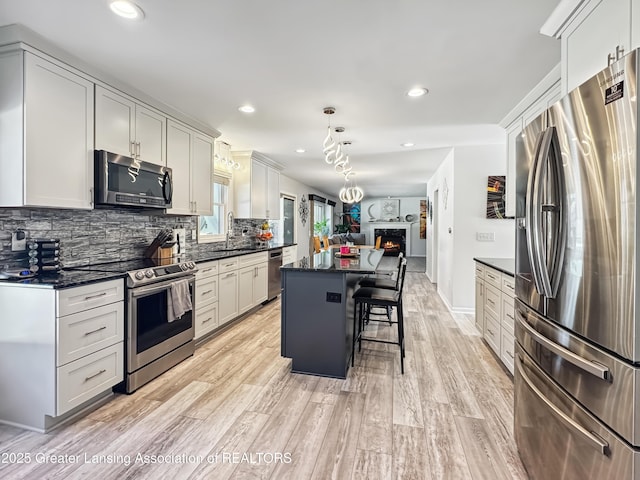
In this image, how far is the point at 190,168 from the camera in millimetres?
3646

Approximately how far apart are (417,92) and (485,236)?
2.74 meters

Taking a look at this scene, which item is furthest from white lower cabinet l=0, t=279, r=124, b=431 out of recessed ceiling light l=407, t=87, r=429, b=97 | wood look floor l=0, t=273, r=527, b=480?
recessed ceiling light l=407, t=87, r=429, b=97

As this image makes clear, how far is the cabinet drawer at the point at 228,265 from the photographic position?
150 inches

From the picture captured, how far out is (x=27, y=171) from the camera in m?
2.06

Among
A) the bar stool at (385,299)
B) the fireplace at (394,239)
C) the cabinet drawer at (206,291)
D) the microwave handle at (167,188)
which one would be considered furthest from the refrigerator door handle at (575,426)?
the fireplace at (394,239)

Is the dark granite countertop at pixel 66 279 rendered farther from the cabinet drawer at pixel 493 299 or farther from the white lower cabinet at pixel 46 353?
the cabinet drawer at pixel 493 299

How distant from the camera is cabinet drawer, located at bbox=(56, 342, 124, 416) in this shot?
2.02m

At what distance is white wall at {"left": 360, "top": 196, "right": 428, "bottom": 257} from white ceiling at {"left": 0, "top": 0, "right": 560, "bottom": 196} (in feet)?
29.5

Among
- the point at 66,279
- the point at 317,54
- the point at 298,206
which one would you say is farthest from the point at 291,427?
the point at 298,206

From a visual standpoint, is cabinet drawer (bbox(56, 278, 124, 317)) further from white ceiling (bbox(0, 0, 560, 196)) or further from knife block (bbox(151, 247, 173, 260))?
white ceiling (bbox(0, 0, 560, 196))

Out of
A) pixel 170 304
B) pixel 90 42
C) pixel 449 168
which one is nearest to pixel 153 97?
pixel 90 42

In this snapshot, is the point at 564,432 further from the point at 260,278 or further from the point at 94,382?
the point at 260,278

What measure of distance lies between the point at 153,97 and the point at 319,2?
6.45 ft

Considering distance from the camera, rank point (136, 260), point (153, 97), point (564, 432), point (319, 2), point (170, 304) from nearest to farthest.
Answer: point (564, 432), point (319, 2), point (170, 304), point (153, 97), point (136, 260)
